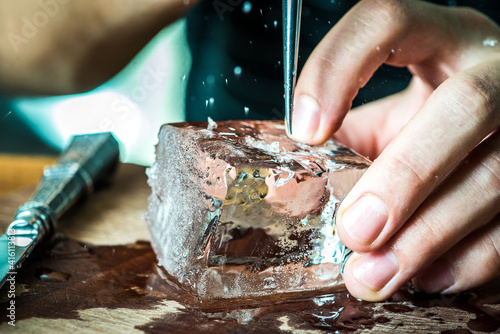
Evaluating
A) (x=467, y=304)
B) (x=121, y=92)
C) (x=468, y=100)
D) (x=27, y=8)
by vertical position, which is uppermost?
(x=27, y=8)

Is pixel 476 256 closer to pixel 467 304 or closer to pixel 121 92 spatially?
pixel 467 304

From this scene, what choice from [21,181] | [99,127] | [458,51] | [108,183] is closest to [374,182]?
[458,51]

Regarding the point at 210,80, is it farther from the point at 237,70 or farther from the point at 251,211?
the point at 251,211

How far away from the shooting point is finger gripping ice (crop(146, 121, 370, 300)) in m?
0.48

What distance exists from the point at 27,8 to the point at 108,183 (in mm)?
627

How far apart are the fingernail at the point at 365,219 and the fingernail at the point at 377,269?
0.04m

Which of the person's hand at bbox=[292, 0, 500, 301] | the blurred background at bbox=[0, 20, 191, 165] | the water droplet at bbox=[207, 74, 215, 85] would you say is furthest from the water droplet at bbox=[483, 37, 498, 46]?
the blurred background at bbox=[0, 20, 191, 165]

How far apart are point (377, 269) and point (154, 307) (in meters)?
0.25

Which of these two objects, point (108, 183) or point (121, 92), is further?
point (121, 92)

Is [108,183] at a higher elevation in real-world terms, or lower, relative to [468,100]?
lower

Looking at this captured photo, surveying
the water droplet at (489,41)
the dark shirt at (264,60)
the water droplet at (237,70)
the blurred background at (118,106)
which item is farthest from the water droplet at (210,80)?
the water droplet at (489,41)

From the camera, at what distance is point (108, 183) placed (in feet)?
3.15

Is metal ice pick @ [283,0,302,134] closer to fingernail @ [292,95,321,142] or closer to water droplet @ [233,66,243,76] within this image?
fingernail @ [292,95,321,142]

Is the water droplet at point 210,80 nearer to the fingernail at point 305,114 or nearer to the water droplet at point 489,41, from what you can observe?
the fingernail at point 305,114
